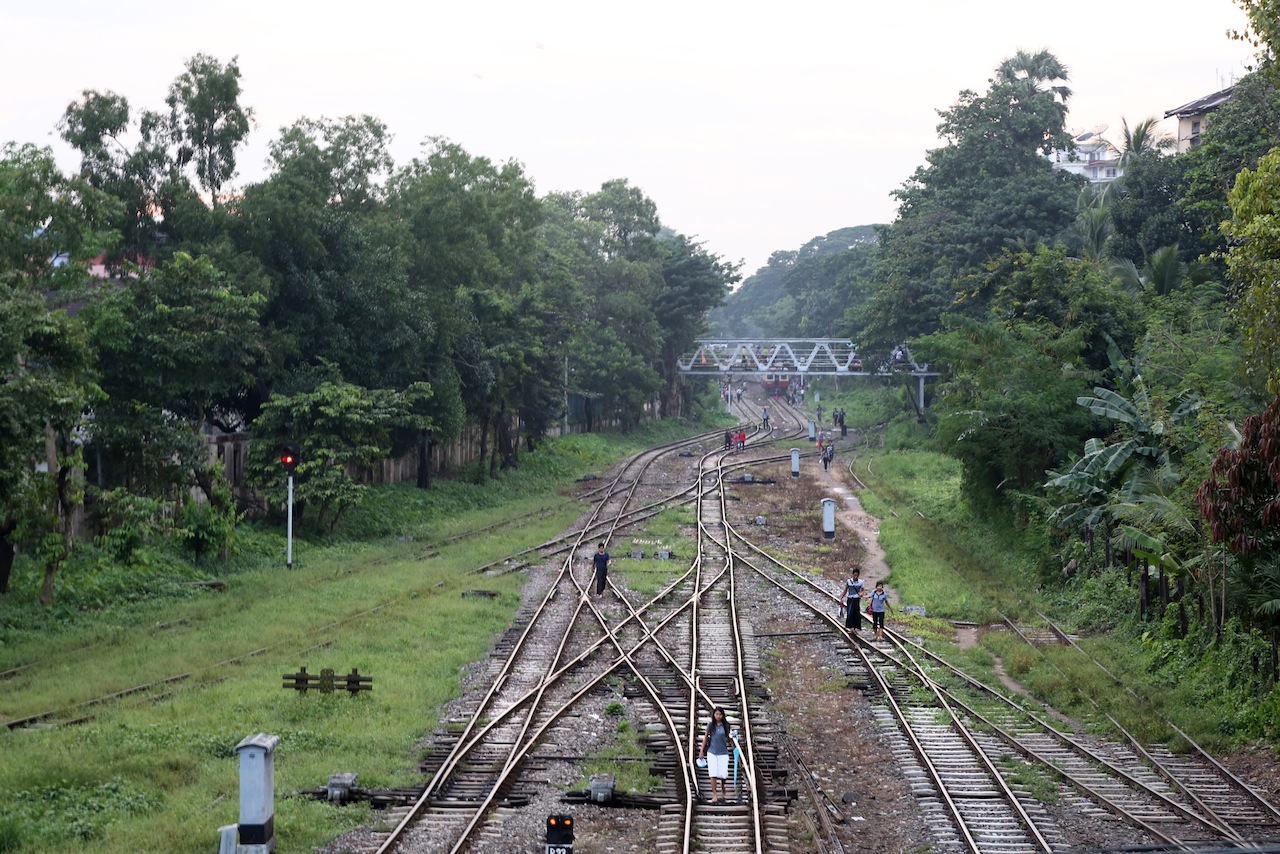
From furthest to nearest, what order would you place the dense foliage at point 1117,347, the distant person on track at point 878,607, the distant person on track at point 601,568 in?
the distant person on track at point 601,568 → the distant person on track at point 878,607 → the dense foliage at point 1117,347

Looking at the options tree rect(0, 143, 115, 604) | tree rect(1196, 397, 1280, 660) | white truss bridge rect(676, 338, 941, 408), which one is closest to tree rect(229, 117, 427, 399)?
tree rect(0, 143, 115, 604)

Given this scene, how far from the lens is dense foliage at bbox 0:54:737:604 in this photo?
828 inches

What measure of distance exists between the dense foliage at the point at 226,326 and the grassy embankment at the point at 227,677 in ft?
4.70

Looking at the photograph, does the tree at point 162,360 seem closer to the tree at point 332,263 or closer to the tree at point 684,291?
the tree at point 332,263

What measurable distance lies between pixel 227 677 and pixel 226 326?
12043 mm

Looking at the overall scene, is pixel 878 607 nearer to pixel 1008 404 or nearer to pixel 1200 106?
pixel 1008 404

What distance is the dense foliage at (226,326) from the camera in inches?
828

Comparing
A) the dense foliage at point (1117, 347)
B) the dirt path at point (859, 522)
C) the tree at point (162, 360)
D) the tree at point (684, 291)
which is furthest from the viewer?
the tree at point (684, 291)

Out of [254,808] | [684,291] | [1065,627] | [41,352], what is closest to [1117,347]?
[1065,627]

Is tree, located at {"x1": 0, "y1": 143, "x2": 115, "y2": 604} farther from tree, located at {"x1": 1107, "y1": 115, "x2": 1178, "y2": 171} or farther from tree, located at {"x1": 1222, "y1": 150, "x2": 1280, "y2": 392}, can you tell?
tree, located at {"x1": 1107, "y1": 115, "x2": 1178, "y2": 171}

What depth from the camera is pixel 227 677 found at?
1734 cm

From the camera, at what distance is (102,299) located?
81.3 feet

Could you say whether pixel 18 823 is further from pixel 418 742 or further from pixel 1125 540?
pixel 1125 540

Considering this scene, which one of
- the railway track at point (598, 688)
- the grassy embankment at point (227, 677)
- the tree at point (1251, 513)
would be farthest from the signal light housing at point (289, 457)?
the tree at point (1251, 513)
